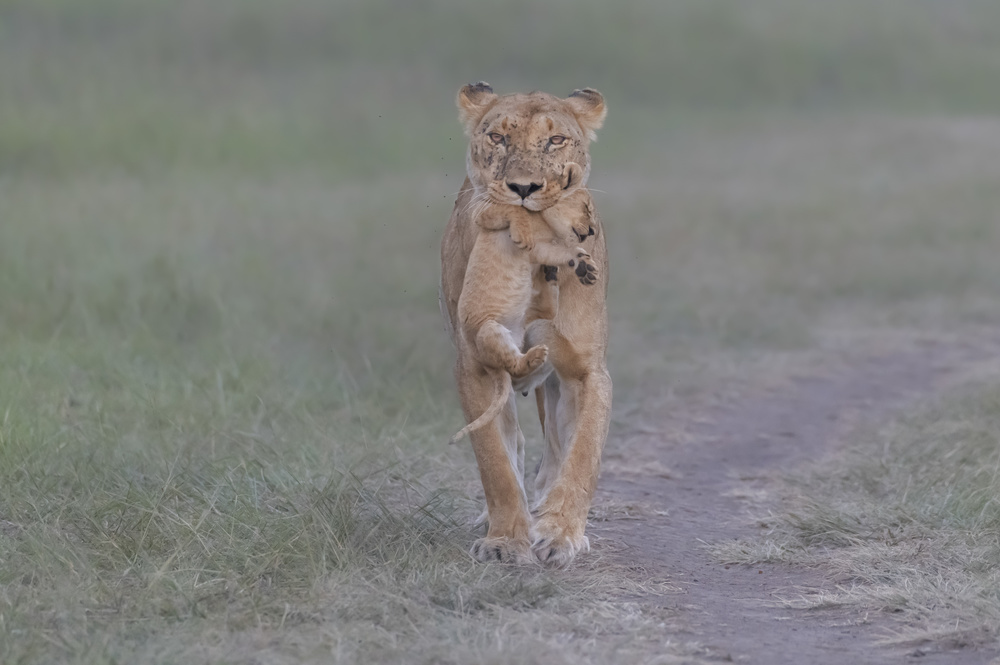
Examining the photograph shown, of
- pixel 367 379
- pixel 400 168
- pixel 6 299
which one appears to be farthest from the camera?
pixel 400 168

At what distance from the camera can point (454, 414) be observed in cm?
672

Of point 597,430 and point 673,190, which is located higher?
point 597,430

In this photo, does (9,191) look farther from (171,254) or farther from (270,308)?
(270,308)

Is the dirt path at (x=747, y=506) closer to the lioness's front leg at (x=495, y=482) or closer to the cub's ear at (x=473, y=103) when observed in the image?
the lioness's front leg at (x=495, y=482)

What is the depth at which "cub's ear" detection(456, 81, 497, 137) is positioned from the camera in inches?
189

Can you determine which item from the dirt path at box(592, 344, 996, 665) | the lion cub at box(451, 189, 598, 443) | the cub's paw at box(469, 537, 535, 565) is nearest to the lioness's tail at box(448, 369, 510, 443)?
the lion cub at box(451, 189, 598, 443)

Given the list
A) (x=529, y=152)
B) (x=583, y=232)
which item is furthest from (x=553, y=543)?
(x=529, y=152)

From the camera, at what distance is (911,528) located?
4.85m

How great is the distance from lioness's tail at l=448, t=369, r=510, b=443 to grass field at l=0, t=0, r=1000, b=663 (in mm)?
409

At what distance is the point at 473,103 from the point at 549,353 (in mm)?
915

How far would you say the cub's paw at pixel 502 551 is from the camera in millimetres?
4301

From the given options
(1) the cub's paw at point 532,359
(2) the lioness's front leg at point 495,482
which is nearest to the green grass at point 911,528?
(2) the lioness's front leg at point 495,482

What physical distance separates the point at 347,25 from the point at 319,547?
21.6m

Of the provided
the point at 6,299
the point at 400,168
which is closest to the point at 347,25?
the point at 400,168
